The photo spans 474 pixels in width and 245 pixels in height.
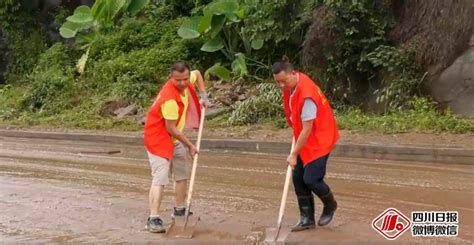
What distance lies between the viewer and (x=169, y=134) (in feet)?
22.9

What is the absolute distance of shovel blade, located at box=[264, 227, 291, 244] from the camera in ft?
Answer: 21.4

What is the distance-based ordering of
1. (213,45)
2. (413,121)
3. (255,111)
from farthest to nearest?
(213,45)
(255,111)
(413,121)

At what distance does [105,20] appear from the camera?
79.2 ft

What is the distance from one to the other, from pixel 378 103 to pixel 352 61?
3.79 feet

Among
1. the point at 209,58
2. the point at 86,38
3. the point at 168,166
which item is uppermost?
the point at 168,166

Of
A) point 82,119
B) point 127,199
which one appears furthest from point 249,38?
point 127,199

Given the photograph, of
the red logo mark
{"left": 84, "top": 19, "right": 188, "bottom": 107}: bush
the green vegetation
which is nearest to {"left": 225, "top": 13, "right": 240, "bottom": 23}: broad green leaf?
the green vegetation

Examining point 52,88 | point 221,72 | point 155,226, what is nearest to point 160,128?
point 155,226

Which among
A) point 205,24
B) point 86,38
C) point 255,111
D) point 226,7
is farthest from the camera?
point 86,38

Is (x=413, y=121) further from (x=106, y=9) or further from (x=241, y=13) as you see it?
(x=106, y=9)

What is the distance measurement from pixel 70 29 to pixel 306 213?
18654 millimetres

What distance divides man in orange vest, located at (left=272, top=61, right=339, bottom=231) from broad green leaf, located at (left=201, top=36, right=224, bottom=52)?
13580 mm

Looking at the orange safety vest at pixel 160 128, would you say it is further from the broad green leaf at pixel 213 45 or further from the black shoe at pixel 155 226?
the broad green leaf at pixel 213 45

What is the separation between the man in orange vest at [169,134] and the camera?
692cm
